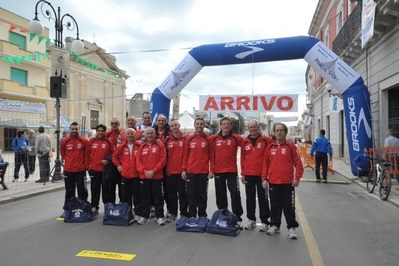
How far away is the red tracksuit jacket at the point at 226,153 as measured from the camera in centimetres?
530

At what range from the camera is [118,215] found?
551cm

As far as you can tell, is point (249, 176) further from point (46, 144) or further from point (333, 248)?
point (46, 144)

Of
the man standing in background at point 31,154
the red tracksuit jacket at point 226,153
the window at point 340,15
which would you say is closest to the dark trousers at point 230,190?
the red tracksuit jacket at point 226,153

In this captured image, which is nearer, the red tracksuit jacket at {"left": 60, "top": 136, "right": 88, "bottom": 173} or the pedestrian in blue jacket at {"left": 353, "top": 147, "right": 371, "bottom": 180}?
the red tracksuit jacket at {"left": 60, "top": 136, "right": 88, "bottom": 173}

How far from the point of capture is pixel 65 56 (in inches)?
409

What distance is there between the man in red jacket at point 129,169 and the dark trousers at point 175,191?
57 centimetres

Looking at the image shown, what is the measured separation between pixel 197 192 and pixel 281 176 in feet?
4.93

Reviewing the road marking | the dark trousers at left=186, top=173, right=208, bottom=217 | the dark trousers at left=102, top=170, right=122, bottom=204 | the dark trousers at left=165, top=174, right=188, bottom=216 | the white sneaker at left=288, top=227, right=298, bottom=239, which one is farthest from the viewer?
the dark trousers at left=102, top=170, right=122, bottom=204

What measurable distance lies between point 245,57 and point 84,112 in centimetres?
3201

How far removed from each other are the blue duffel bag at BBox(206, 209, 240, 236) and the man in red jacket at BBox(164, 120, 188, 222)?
83 centimetres

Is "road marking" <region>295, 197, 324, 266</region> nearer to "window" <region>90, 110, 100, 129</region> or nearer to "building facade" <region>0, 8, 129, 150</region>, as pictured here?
"building facade" <region>0, 8, 129, 150</region>

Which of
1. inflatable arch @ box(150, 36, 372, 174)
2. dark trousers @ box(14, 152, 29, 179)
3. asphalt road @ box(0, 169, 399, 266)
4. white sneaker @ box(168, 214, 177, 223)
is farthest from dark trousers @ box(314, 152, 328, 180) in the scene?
dark trousers @ box(14, 152, 29, 179)

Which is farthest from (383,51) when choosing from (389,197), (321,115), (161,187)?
(321,115)

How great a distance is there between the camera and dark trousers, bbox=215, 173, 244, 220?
531cm
